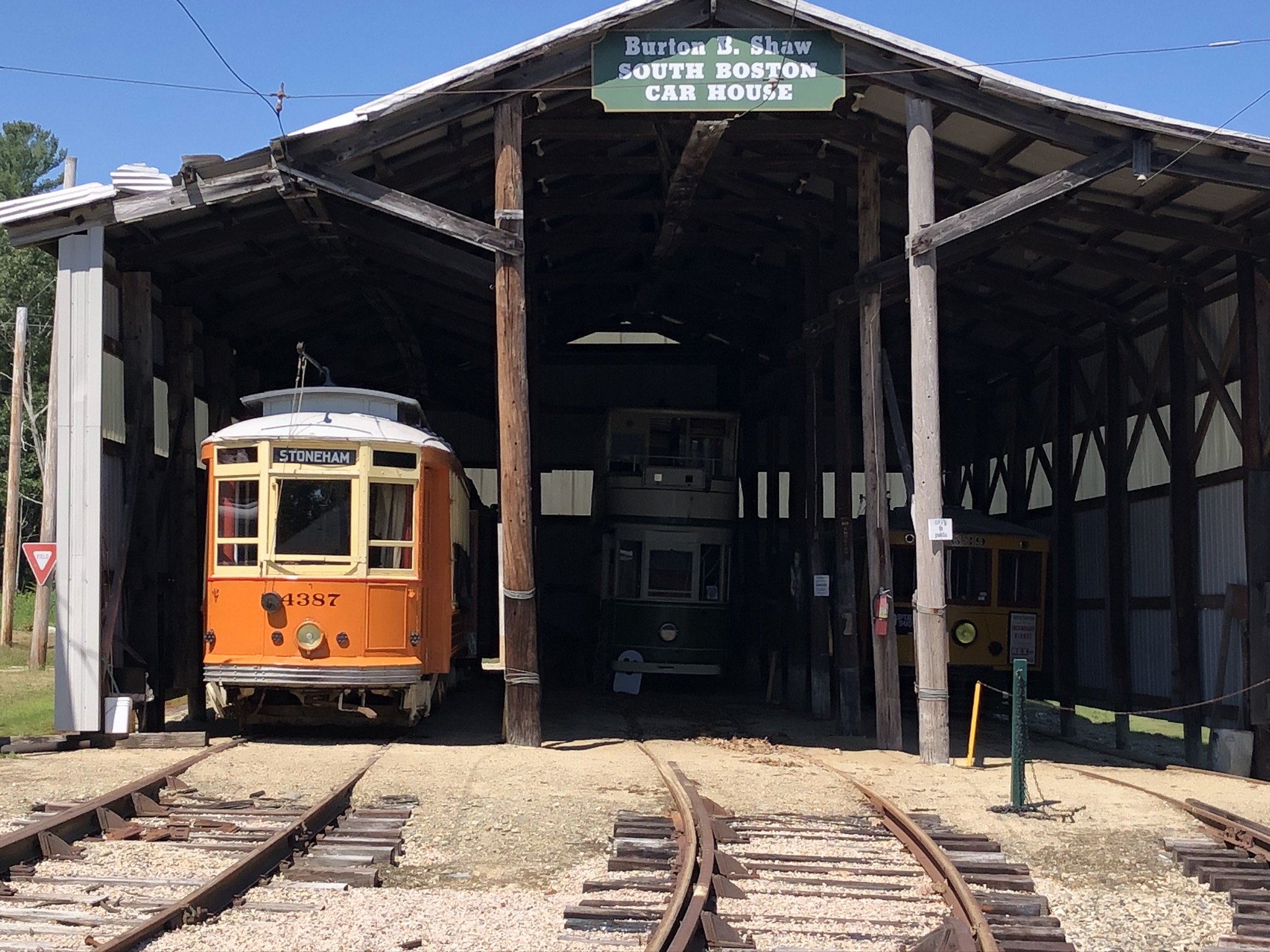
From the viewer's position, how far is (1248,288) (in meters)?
14.6

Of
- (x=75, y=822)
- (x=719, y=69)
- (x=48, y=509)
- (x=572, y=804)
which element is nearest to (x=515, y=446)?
(x=719, y=69)

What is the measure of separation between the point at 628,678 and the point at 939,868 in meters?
14.8

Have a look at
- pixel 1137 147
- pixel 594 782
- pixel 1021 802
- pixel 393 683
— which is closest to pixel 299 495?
pixel 393 683

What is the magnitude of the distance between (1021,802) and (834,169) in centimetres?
828

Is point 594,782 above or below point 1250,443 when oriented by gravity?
below

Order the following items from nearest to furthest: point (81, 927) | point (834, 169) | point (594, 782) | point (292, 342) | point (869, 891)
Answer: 1. point (81, 927)
2. point (869, 891)
3. point (594, 782)
4. point (834, 169)
5. point (292, 342)

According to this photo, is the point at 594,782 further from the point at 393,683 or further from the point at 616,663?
the point at 616,663

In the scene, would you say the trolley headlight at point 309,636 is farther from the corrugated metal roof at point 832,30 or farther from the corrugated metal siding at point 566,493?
the corrugated metal siding at point 566,493

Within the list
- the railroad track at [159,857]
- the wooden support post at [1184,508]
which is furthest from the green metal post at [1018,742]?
the wooden support post at [1184,508]

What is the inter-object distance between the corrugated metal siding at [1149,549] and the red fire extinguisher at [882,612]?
4.40m

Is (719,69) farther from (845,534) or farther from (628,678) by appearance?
(628,678)

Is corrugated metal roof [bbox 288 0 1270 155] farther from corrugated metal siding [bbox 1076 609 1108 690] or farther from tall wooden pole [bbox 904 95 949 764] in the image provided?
corrugated metal siding [bbox 1076 609 1108 690]

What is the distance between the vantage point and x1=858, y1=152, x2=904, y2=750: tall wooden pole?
1482cm

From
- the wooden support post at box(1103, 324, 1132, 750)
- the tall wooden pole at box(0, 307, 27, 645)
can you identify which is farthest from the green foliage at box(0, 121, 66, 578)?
the wooden support post at box(1103, 324, 1132, 750)
